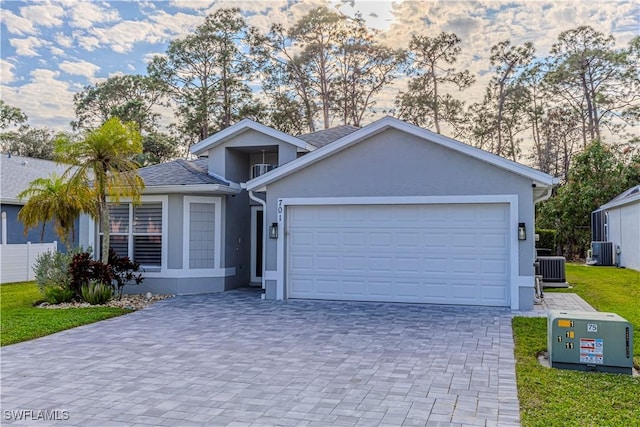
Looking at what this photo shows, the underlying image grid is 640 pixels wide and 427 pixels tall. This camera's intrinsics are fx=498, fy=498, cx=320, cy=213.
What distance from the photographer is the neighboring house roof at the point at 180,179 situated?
41.2 feet

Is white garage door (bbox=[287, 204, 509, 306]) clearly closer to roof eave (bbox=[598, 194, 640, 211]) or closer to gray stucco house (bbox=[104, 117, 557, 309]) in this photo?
gray stucco house (bbox=[104, 117, 557, 309])

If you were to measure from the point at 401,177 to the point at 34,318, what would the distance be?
796cm

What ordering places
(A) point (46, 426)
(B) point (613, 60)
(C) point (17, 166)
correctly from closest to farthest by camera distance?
(A) point (46, 426)
(C) point (17, 166)
(B) point (613, 60)

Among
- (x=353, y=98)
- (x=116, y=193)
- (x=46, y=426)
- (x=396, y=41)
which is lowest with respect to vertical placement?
(x=46, y=426)

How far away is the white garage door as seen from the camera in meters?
10.5

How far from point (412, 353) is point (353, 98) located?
86.1 ft

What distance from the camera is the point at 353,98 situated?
103ft

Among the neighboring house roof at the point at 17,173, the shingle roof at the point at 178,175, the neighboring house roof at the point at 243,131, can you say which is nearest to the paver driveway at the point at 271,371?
the shingle roof at the point at 178,175

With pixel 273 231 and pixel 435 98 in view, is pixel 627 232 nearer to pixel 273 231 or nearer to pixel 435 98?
pixel 273 231

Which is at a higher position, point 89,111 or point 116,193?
point 89,111

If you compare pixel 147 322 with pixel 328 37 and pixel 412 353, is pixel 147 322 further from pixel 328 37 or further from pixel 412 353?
pixel 328 37

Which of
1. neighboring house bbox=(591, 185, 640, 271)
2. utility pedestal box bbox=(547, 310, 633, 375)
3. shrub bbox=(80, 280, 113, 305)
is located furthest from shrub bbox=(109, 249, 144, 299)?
neighboring house bbox=(591, 185, 640, 271)

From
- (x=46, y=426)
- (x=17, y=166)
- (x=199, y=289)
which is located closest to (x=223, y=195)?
(x=199, y=289)

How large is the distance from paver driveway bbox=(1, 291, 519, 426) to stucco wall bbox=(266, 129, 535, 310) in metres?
2.60
